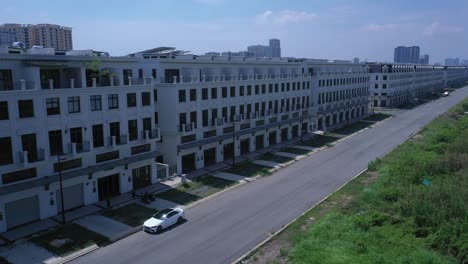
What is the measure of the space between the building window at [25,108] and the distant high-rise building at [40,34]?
54.7m

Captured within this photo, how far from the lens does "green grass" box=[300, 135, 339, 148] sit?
63575mm

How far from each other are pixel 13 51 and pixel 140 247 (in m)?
20.7

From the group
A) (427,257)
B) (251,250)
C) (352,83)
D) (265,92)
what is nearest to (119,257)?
(251,250)

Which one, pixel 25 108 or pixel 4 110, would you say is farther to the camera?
pixel 25 108

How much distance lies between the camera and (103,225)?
31.0 meters

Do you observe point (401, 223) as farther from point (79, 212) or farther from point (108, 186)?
point (79, 212)

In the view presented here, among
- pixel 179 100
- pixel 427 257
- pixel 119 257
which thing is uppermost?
pixel 179 100

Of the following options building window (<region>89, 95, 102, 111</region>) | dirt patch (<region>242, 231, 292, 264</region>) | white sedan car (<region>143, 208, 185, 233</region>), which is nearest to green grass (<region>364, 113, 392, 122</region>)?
dirt patch (<region>242, 231, 292, 264</region>)

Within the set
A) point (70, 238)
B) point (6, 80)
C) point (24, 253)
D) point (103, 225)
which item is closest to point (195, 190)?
point (103, 225)

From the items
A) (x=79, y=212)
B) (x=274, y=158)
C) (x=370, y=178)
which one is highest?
(x=370, y=178)

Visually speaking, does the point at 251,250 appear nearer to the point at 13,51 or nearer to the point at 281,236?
the point at 281,236

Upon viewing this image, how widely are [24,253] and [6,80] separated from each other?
1384 cm

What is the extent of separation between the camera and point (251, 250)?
26.4m

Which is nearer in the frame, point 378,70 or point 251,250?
point 251,250
